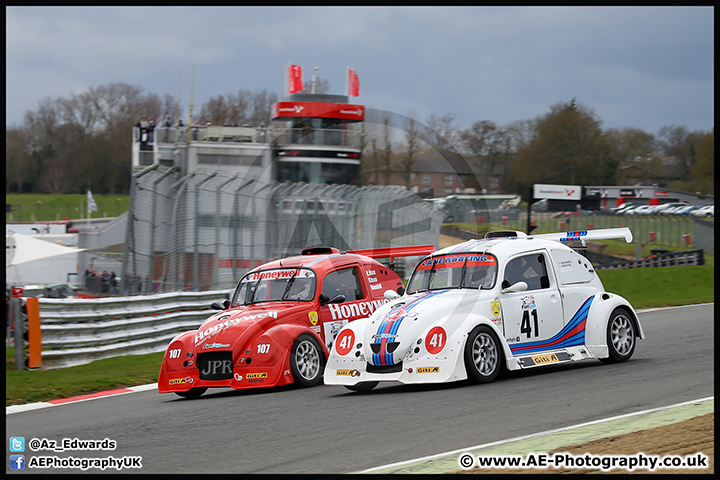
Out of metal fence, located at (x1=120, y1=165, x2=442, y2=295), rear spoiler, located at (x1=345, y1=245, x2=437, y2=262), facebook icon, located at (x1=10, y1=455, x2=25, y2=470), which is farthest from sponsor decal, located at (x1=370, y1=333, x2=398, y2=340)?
metal fence, located at (x1=120, y1=165, x2=442, y2=295)

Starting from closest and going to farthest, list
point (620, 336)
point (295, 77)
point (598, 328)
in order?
point (598, 328)
point (620, 336)
point (295, 77)

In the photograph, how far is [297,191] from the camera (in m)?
17.1

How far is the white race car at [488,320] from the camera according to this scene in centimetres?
812

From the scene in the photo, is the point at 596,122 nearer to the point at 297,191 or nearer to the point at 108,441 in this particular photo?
the point at 297,191

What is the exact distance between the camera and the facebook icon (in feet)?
18.7

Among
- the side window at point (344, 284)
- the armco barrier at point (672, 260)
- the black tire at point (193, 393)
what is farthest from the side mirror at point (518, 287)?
the armco barrier at point (672, 260)

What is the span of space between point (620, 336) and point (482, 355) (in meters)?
2.54

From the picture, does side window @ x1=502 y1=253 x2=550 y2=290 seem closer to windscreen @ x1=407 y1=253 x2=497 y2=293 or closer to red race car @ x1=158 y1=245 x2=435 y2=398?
windscreen @ x1=407 y1=253 x2=497 y2=293

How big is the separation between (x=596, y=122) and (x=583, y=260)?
4774cm

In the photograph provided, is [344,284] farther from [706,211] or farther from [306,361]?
[706,211]

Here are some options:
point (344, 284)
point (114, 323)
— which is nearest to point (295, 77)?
point (114, 323)

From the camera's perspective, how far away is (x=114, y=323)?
1392 centimetres

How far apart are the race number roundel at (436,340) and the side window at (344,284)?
2.55 meters

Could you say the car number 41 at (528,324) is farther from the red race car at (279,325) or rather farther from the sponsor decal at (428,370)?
the red race car at (279,325)
